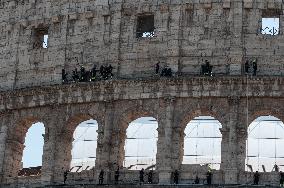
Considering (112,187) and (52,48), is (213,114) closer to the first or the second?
(112,187)

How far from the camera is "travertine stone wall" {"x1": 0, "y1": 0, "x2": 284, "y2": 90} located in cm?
3434

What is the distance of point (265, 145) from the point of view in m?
39.1

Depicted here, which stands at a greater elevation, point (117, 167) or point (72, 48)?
point (72, 48)

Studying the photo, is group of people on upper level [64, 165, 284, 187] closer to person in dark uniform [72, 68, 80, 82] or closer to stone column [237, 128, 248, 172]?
stone column [237, 128, 248, 172]

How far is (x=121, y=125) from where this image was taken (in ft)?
113

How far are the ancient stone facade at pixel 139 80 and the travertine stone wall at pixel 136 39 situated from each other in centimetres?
4

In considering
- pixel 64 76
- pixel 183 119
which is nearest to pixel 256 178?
pixel 183 119

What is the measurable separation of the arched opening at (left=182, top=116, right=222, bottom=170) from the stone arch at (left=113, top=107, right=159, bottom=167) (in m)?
4.76

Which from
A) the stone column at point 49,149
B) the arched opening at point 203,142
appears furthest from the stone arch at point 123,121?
the arched opening at point 203,142

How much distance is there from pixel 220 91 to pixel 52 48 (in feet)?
24.7

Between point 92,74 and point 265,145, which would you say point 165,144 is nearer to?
point 92,74

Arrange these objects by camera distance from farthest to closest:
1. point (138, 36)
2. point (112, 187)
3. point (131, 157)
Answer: point (131, 157), point (138, 36), point (112, 187)

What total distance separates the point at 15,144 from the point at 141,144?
6300mm

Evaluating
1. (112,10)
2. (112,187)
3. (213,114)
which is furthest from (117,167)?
(112,10)
